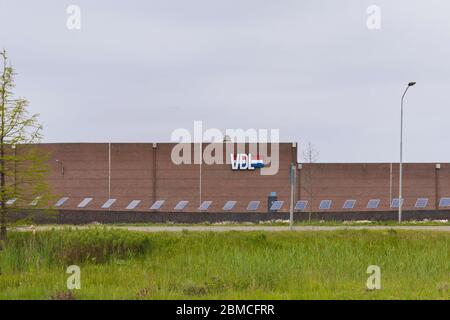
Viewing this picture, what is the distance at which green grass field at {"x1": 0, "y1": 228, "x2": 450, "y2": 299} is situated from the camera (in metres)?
11.7

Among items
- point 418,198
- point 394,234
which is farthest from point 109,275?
point 418,198

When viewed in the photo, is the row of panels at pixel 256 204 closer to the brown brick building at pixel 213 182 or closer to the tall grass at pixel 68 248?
the brown brick building at pixel 213 182

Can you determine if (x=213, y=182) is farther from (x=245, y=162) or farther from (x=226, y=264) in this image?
(x=226, y=264)

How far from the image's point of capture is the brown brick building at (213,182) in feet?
184

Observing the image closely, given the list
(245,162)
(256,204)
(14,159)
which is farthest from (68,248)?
(256,204)

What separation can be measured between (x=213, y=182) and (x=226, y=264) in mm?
41228

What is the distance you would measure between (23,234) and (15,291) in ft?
24.9

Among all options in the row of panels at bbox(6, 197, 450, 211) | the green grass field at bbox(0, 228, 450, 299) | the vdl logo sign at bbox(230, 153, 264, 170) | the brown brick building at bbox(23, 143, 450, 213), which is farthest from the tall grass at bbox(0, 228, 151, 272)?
the brown brick building at bbox(23, 143, 450, 213)

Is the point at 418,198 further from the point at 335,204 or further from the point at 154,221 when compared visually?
the point at 154,221

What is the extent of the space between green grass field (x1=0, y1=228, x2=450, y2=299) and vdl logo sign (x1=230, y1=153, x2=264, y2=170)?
35048mm

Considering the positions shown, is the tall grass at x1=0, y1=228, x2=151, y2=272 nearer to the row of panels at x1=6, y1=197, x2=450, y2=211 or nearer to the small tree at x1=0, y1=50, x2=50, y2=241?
the small tree at x1=0, y1=50, x2=50, y2=241

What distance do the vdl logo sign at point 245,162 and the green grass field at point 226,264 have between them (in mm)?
35048

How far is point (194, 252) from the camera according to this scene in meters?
17.4

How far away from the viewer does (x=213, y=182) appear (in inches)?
2221
